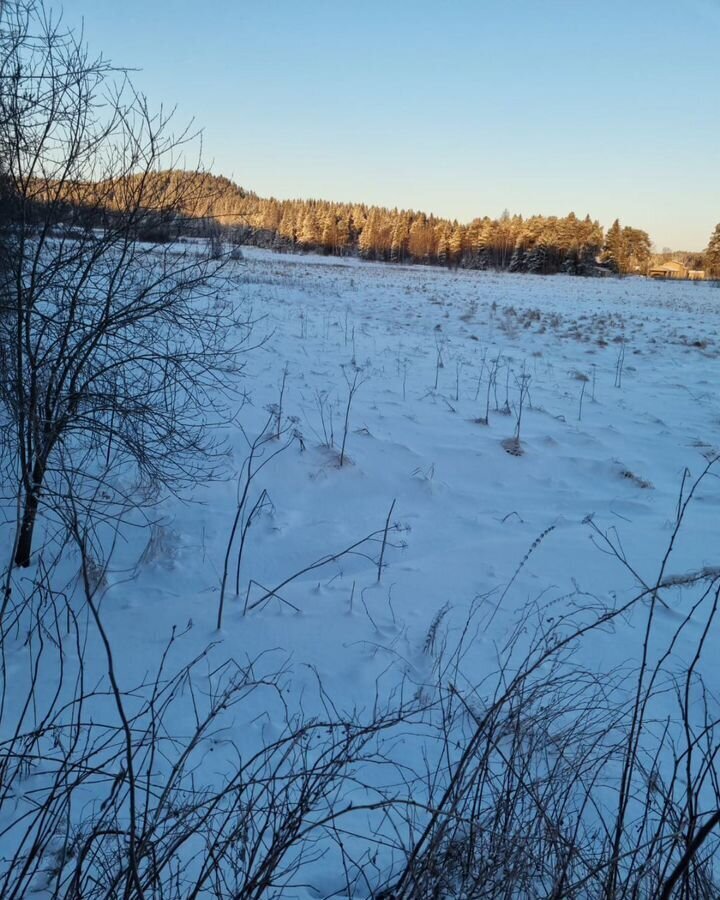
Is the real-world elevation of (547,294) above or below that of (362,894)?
above

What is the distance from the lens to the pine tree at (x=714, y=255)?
47.5 m

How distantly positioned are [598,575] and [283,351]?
677 cm

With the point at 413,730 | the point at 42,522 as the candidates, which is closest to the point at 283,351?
the point at 42,522

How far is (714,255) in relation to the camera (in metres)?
49.0

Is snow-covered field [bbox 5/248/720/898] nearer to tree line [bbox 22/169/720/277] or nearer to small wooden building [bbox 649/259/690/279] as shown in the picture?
tree line [bbox 22/169/720/277]

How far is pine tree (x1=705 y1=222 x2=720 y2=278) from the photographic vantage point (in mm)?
47469

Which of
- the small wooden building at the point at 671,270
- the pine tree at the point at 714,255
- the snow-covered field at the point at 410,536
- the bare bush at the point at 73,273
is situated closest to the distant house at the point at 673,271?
the small wooden building at the point at 671,270

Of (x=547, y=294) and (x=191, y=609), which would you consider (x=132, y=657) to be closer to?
(x=191, y=609)

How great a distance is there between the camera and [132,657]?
9.76 ft

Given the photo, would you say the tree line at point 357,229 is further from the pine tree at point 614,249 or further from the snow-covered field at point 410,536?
the snow-covered field at point 410,536

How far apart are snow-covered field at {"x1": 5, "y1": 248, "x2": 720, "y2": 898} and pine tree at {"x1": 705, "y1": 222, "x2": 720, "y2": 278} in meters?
48.0

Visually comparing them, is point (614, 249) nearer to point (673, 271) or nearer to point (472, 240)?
point (673, 271)

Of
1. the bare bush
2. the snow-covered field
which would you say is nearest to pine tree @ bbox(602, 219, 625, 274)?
the snow-covered field

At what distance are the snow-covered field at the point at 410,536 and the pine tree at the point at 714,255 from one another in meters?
48.0
